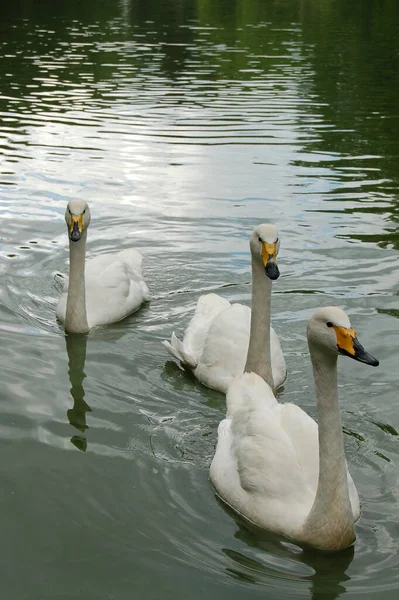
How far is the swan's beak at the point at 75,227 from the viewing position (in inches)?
402

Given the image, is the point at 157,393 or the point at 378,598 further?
the point at 157,393

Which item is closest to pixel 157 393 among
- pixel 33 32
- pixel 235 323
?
pixel 235 323

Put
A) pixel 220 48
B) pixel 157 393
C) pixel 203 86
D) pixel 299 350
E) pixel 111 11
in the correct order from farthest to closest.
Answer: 1. pixel 111 11
2. pixel 220 48
3. pixel 203 86
4. pixel 299 350
5. pixel 157 393

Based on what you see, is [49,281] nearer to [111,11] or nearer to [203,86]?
[203,86]

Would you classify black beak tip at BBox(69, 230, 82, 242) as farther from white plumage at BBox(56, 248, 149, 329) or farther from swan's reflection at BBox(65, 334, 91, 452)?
swan's reflection at BBox(65, 334, 91, 452)

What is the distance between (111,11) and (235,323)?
150ft

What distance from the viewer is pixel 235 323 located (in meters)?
9.30

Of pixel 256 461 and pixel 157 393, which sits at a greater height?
pixel 256 461

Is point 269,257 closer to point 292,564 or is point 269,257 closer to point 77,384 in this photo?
point 77,384

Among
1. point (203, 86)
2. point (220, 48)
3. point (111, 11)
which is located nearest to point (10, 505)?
point (203, 86)

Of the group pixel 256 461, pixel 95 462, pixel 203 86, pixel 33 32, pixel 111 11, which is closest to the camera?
pixel 256 461

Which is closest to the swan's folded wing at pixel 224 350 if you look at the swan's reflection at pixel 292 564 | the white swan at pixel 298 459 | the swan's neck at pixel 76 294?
the white swan at pixel 298 459

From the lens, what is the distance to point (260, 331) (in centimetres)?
857

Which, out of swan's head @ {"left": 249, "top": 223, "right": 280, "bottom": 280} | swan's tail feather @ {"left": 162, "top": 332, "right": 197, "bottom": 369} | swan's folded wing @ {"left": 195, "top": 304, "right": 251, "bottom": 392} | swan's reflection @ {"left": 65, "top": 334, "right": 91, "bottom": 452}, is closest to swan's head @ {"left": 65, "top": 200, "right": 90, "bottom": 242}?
swan's reflection @ {"left": 65, "top": 334, "right": 91, "bottom": 452}
